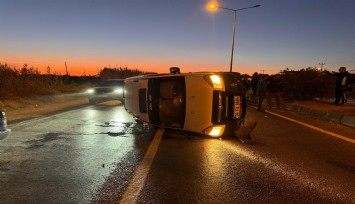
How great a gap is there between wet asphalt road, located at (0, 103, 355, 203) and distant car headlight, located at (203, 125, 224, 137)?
0.32 metres

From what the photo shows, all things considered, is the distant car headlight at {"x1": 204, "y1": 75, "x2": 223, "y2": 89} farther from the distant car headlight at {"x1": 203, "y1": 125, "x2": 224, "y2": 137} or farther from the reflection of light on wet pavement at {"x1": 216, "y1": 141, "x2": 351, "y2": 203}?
the reflection of light on wet pavement at {"x1": 216, "y1": 141, "x2": 351, "y2": 203}

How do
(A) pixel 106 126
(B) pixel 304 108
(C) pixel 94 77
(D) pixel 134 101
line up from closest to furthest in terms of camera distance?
(D) pixel 134 101 → (A) pixel 106 126 → (B) pixel 304 108 → (C) pixel 94 77

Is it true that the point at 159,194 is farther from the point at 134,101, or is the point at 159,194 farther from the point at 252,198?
the point at 134,101

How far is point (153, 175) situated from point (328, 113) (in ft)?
36.0

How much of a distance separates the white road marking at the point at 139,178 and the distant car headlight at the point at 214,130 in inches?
45.3

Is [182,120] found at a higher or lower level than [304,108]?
higher

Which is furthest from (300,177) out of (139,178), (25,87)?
(25,87)

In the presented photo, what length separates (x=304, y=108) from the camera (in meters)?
17.5

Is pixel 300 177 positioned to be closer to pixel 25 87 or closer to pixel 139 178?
pixel 139 178

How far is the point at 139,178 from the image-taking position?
5.45 meters

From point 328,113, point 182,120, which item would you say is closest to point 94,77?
point 328,113

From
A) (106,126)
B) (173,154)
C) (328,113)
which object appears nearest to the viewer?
(173,154)

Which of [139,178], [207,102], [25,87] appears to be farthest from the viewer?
[25,87]

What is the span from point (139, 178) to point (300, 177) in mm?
2420
